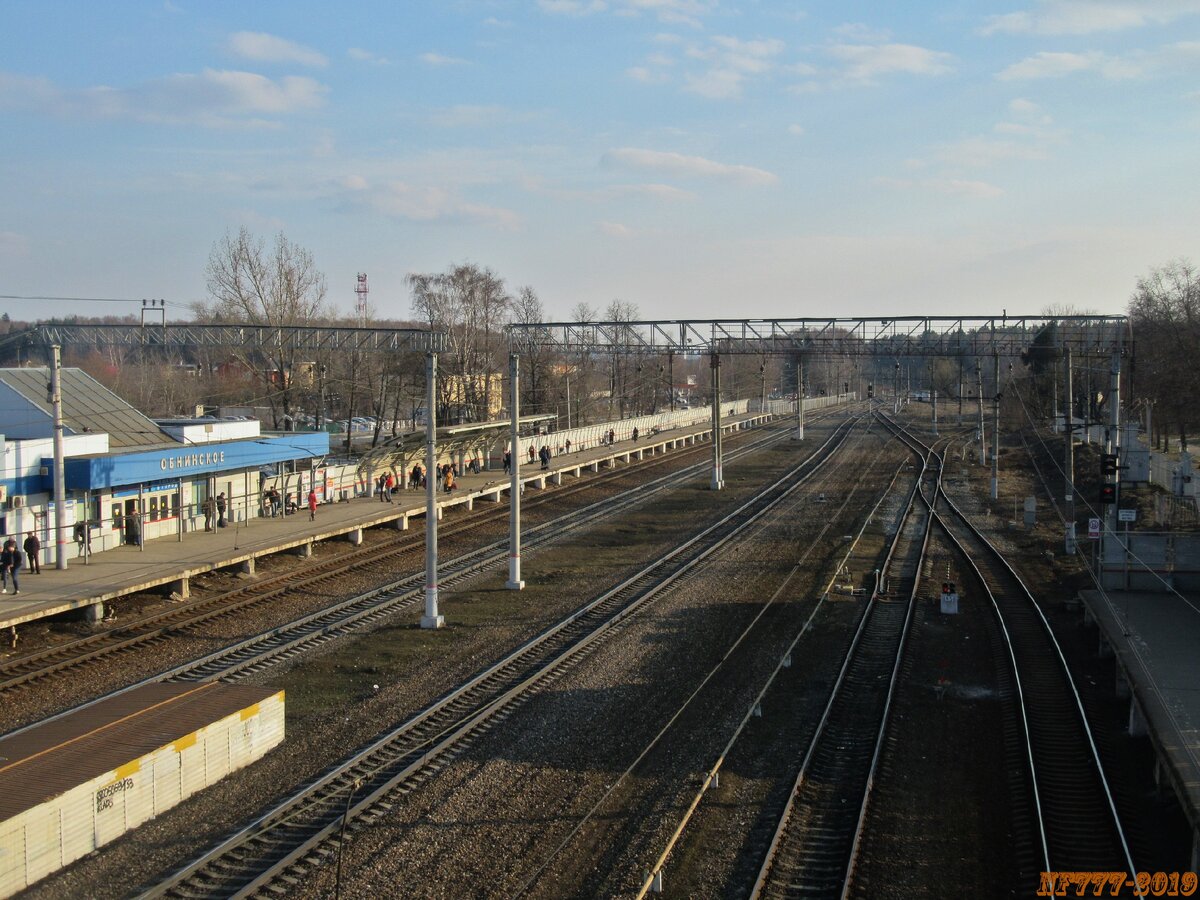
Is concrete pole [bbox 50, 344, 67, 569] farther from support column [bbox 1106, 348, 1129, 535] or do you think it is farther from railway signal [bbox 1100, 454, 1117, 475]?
support column [bbox 1106, 348, 1129, 535]

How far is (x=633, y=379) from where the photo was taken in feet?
285

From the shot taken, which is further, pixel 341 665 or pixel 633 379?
pixel 633 379

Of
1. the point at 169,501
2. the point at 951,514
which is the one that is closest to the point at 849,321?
the point at 951,514

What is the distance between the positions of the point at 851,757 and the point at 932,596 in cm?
1003

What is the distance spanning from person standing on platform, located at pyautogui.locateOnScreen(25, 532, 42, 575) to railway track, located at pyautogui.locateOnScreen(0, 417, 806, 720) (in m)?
2.91

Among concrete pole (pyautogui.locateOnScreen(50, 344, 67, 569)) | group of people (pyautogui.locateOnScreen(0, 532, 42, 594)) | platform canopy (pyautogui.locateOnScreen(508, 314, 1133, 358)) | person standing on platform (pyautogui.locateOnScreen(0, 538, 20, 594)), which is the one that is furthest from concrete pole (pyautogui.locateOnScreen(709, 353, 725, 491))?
person standing on platform (pyautogui.locateOnScreen(0, 538, 20, 594))

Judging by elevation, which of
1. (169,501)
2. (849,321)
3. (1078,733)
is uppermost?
(849,321)

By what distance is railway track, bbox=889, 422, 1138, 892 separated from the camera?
9688 mm

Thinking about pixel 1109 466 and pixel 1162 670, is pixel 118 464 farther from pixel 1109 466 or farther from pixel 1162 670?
pixel 1109 466

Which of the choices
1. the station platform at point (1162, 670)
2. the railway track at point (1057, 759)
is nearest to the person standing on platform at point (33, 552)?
the railway track at point (1057, 759)

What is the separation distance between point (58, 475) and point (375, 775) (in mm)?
11091

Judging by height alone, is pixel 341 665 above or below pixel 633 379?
below

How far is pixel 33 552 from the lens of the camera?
61.8ft

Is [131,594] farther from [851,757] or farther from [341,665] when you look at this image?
[851,757]
